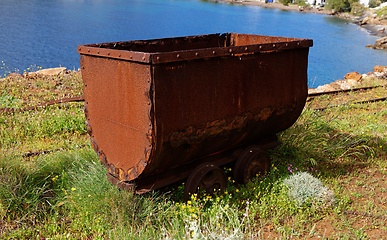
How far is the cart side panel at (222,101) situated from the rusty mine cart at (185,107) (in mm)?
11

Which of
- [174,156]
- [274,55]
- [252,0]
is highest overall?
[274,55]

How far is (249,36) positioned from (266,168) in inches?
85.4

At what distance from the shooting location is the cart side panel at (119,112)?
3.91 meters

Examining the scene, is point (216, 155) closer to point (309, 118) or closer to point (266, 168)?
point (266, 168)

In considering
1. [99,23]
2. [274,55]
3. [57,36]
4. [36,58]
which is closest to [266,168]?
[274,55]

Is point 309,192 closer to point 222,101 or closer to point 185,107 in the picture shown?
point 222,101

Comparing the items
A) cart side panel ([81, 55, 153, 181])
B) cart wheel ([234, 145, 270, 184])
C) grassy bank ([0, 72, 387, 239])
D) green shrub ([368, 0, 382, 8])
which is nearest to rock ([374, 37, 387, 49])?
grassy bank ([0, 72, 387, 239])

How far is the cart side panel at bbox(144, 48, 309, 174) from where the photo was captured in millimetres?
4031

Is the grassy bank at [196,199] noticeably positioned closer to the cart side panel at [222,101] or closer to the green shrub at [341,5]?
the cart side panel at [222,101]

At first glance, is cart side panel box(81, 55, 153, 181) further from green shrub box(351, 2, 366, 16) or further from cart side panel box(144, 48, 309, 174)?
green shrub box(351, 2, 366, 16)

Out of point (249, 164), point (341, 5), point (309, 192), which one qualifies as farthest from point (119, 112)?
point (341, 5)

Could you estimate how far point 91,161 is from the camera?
534cm

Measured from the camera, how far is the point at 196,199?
4602 millimetres

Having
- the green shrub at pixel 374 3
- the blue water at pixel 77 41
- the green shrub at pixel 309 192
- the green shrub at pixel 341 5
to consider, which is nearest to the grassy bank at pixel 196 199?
the green shrub at pixel 309 192
